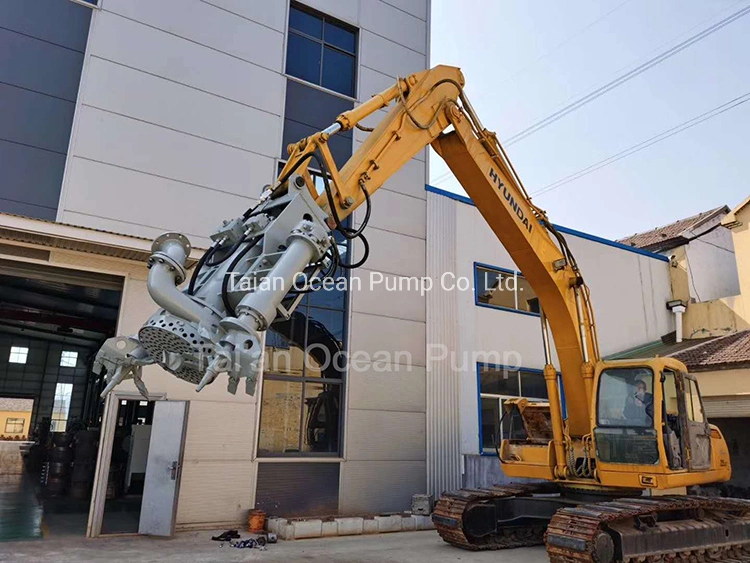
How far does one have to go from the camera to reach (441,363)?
41.9 ft

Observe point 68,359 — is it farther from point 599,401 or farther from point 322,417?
point 599,401

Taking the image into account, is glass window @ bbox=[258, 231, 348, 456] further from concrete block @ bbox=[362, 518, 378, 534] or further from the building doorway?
the building doorway

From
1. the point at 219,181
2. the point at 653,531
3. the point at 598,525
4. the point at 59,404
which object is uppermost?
the point at 219,181

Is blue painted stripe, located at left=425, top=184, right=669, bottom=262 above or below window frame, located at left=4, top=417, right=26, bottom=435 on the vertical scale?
above

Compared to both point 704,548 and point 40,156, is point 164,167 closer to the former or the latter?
point 40,156

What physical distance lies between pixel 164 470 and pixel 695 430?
7870 mm

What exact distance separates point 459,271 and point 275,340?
4900 millimetres

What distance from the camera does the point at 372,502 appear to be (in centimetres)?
1126

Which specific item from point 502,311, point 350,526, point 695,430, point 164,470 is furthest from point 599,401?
point 164,470

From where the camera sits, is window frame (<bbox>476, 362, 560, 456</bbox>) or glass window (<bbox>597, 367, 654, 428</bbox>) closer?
glass window (<bbox>597, 367, 654, 428</bbox>)

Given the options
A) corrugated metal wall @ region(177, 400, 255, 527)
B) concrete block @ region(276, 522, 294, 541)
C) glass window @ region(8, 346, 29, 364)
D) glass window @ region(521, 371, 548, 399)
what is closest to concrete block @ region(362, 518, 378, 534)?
concrete block @ region(276, 522, 294, 541)

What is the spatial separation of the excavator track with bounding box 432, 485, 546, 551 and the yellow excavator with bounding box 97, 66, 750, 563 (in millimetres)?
23

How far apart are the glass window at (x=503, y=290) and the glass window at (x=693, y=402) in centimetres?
580

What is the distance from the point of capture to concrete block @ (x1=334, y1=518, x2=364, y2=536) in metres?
9.61
